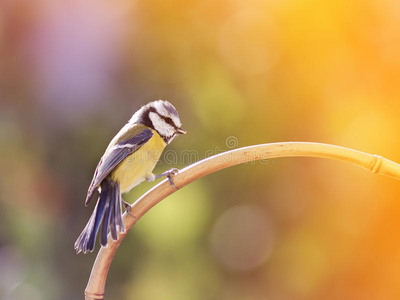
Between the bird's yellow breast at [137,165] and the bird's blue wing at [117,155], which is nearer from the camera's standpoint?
the bird's blue wing at [117,155]

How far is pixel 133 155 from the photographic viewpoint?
145 centimetres

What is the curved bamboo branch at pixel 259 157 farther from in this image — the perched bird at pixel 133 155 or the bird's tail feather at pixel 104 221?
the perched bird at pixel 133 155

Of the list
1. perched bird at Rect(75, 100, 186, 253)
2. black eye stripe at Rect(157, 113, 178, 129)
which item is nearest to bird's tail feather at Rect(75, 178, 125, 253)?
perched bird at Rect(75, 100, 186, 253)

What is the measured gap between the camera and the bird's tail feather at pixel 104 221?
3.45 feet

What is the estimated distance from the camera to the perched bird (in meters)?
1.29

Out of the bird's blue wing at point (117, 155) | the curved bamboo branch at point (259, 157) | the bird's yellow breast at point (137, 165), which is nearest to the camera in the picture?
the curved bamboo branch at point (259, 157)

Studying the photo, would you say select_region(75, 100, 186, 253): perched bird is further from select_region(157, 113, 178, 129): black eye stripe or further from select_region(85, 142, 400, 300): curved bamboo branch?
select_region(85, 142, 400, 300): curved bamboo branch

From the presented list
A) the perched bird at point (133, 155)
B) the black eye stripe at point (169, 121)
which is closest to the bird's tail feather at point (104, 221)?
the perched bird at point (133, 155)

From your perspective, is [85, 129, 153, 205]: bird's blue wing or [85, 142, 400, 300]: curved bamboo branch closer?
[85, 142, 400, 300]: curved bamboo branch

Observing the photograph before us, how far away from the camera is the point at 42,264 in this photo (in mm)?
2221

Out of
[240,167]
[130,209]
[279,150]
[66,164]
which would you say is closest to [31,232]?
[66,164]

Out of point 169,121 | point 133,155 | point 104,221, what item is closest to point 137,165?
point 133,155

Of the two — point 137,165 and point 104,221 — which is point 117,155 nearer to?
point 137,165

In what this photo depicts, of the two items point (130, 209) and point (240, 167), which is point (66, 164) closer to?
point (240, 167)
